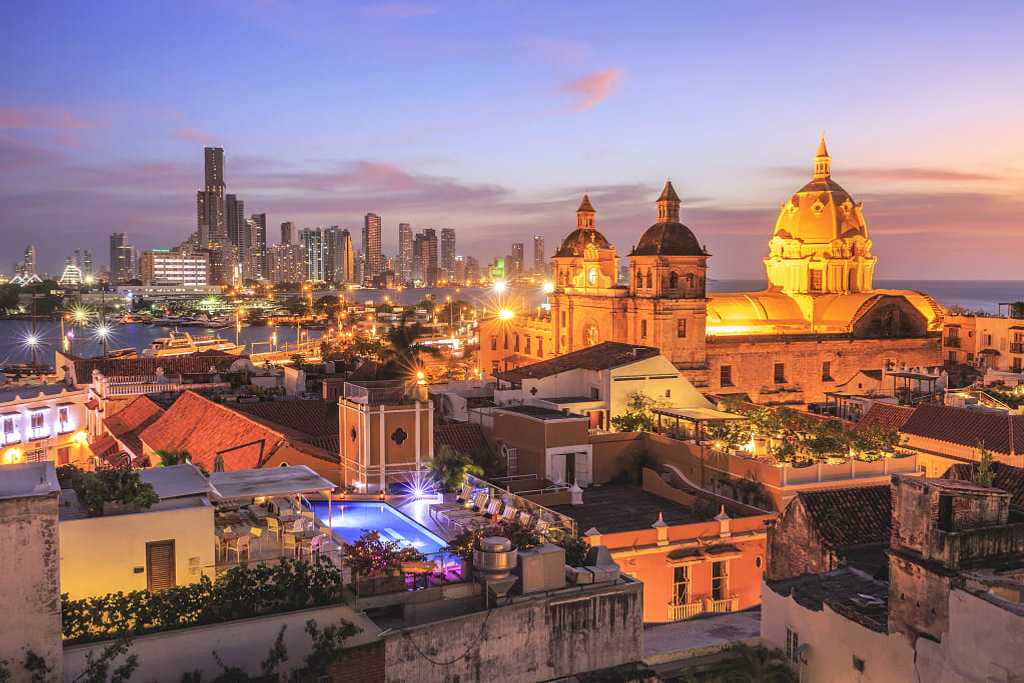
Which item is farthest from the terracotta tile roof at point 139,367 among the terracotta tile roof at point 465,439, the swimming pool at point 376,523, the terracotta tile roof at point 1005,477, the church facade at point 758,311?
the terracotta tile roof at point 1005,477

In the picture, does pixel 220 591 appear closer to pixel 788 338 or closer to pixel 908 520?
pixel 908 520

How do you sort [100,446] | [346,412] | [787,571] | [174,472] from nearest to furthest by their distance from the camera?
[174,472]
[787,571]
[346,412]
[100,446]

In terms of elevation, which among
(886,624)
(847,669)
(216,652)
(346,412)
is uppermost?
(346,412)

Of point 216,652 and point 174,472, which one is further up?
point 174,472

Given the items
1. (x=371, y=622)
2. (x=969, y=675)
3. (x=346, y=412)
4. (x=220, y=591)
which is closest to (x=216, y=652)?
(x=220, y=591)

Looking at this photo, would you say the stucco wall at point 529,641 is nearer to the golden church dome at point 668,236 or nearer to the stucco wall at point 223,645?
the stucco wall at point 223,645

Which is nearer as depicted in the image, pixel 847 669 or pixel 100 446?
pixel 847 669

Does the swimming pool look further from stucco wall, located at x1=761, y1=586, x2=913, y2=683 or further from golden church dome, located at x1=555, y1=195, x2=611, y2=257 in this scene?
golden church dome, located at x1=555, y1=195, x2=611, y2=257
